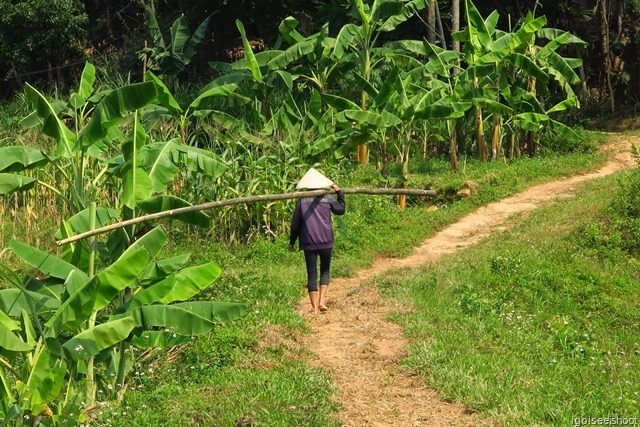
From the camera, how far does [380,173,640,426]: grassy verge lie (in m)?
6.91

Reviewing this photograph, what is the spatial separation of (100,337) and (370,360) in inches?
93.9

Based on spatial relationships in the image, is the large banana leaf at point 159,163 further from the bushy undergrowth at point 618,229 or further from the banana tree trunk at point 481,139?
the banana tree trunk at point 481,139

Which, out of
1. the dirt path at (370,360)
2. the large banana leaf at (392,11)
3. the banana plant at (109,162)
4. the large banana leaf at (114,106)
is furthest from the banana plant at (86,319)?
the large banana leaf at (392,11)

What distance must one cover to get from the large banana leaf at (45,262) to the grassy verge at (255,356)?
3.48ft

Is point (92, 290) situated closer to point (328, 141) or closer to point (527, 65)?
point (328, 141)

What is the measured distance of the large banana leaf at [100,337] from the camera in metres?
6.59

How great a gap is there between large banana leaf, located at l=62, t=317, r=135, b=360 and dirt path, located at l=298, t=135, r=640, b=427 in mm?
1683

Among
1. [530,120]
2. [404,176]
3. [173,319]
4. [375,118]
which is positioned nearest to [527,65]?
[530,120]

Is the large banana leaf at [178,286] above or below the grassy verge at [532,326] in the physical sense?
above

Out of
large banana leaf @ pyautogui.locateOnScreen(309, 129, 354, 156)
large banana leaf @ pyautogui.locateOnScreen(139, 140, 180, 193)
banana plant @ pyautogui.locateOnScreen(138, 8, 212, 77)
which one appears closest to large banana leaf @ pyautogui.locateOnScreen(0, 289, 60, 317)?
large banana leaf @ pyautogui.locateOnScreen(139, 140, 180, 193)

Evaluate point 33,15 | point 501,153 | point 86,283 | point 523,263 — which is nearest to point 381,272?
point 523,263

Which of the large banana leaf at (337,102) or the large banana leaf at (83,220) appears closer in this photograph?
the large banana leaf at (83,220)

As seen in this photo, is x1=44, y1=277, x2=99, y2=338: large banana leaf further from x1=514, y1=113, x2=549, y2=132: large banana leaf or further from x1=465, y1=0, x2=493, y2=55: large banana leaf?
x1=514, y1=113, x2=549, y2=132: large banana leaf

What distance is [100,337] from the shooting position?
6652 millimetres
